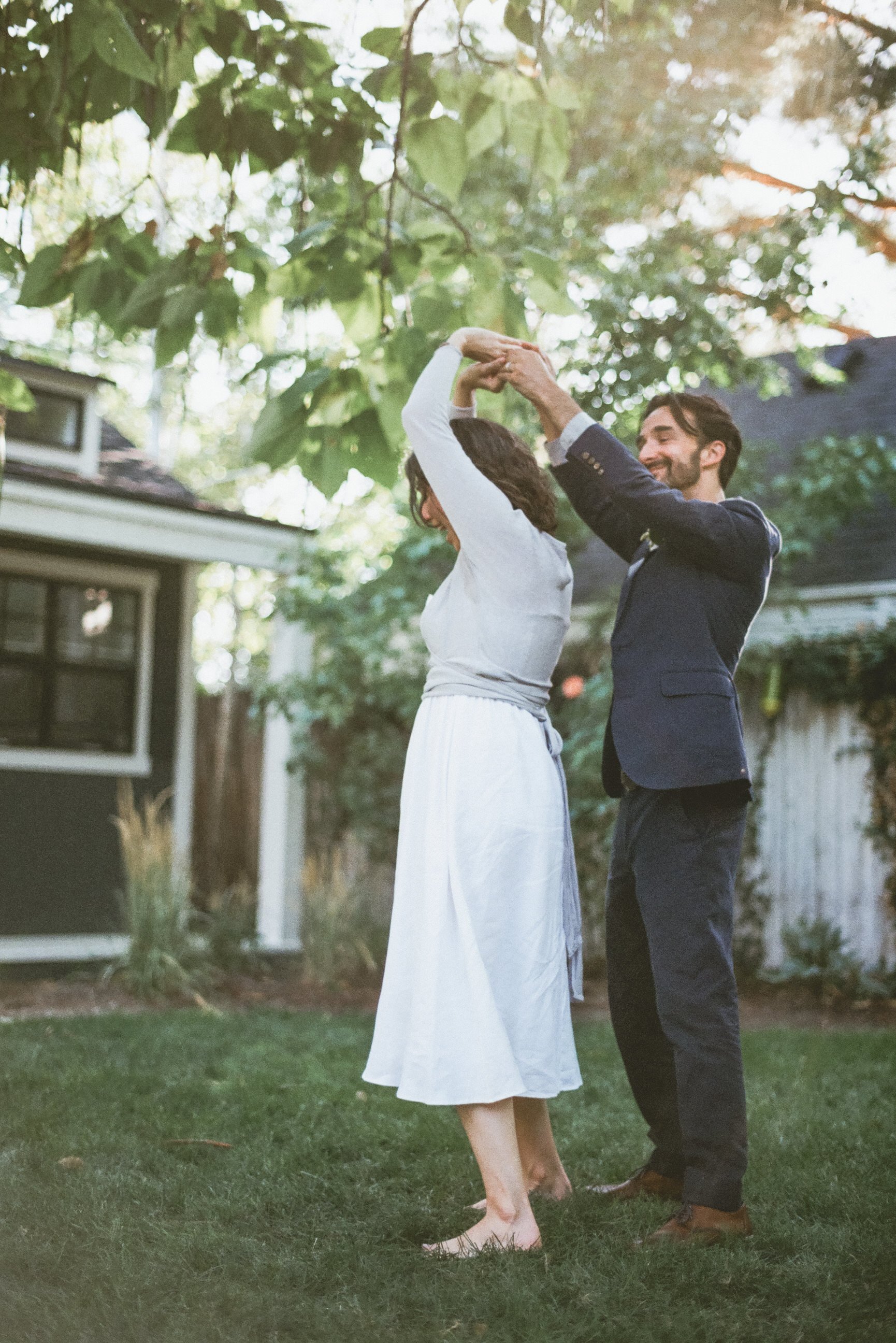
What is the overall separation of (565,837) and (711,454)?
1003 millimetres

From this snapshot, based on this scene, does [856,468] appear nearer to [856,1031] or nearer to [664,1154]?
[856,1031]

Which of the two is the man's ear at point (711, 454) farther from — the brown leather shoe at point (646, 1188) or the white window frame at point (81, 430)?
the white window frame at point (81, 430)

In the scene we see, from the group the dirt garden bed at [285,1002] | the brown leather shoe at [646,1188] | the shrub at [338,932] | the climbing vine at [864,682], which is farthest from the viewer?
the climbing vine at [864,682]

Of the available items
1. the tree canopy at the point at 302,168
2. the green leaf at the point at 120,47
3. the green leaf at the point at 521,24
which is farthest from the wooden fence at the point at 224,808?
the green leaf at the point at 120,47

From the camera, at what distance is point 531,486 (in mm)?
3119

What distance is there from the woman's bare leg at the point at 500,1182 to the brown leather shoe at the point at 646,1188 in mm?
590

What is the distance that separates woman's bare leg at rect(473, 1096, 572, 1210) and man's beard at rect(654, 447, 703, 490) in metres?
1.50

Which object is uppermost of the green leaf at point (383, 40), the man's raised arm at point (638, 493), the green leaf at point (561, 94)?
the green leaf at point (383, 40)

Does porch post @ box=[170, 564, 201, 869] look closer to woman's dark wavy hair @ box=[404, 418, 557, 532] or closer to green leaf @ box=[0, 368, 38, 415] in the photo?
green leaf @ box=[0, 368, 38, 415]

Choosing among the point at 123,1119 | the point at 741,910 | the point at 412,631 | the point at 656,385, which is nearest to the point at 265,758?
the point at 412,631

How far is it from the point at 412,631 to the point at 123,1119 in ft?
21.2

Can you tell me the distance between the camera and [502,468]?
3.08m

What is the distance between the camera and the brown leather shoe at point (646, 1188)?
3418 millimetres

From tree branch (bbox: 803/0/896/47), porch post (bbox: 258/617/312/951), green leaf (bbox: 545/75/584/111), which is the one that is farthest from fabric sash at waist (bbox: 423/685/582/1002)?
porch post (bbox: 258/617/312/951)
